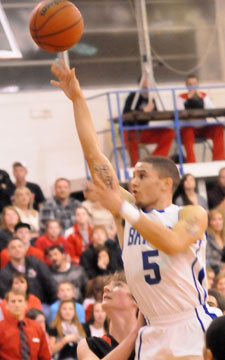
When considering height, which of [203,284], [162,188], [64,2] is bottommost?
[203,284]

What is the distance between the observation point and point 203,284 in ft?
14.4

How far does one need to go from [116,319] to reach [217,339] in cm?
162

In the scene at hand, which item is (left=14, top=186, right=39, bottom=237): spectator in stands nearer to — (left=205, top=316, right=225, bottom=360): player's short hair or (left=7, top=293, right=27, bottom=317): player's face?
(left=7, top=293, right=27, bottom=317): player's face

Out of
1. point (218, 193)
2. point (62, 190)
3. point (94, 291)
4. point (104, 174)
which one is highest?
point (104, 174)

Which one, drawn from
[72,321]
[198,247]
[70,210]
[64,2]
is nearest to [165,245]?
[198,247]

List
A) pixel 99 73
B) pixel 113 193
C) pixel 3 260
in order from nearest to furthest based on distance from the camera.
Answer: pixel 113 193
pixel 3 260
pixel 99 73

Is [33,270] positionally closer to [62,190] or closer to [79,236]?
[79,236]

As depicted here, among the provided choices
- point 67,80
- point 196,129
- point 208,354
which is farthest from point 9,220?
point 208,354

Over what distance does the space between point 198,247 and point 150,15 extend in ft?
35.3

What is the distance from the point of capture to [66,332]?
27.8ft

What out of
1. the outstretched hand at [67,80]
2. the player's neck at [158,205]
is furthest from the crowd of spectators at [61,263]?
the player's neck at [158,205]

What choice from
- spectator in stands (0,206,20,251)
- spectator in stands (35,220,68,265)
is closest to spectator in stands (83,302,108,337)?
spectator in stands (35,220,68,265)

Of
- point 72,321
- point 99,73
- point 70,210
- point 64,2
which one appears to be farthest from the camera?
point 99,73

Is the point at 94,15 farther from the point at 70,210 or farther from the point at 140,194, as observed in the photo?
the point at 140,194
